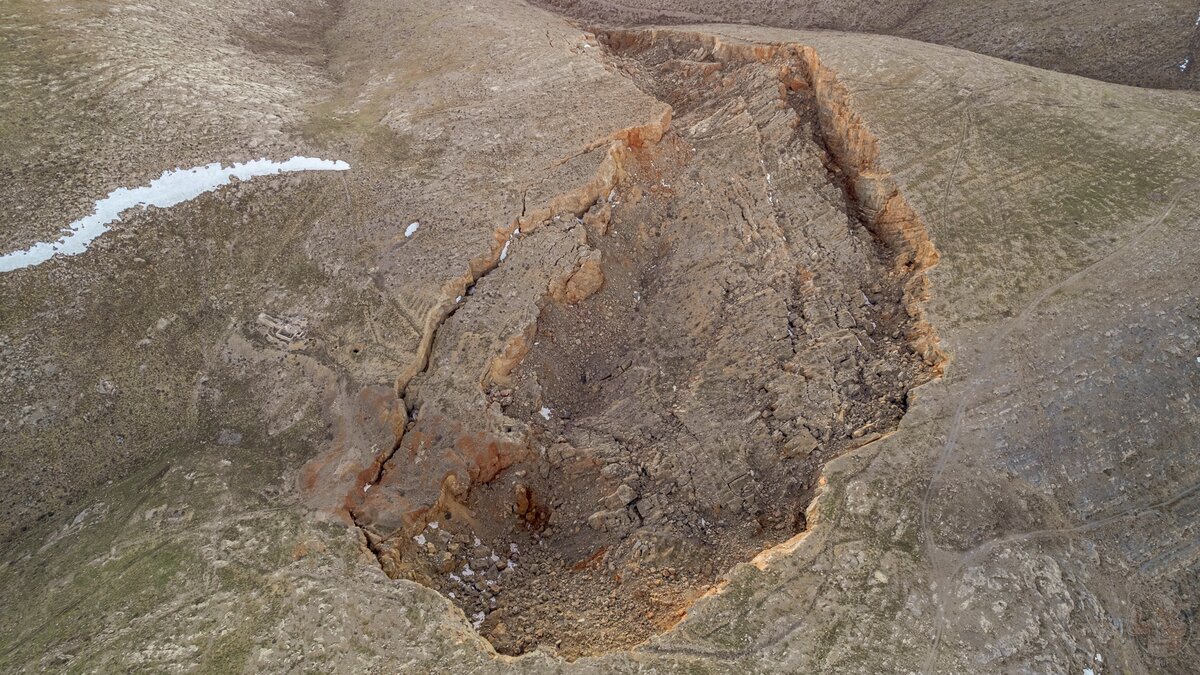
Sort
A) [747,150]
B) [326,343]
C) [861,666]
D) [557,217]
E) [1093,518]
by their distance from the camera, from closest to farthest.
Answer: [861,666], [1093,518], [326,343], [557,217], [747,150]

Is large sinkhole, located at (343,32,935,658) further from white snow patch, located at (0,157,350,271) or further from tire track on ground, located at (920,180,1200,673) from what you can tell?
white snow patch, located at (0,157,350,271)

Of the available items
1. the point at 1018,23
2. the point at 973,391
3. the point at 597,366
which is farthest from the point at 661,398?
the point at 1018,23

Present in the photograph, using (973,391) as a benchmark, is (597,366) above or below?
below

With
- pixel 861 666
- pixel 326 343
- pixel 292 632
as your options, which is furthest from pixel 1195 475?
pixel 326 343

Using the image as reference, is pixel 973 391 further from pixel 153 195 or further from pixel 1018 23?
pixel 153 195

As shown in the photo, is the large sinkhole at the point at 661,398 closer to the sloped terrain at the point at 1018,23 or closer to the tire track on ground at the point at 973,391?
the tire track on ground at the point at 973,391

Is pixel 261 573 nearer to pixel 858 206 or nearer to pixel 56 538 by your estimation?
pixel 56 538
